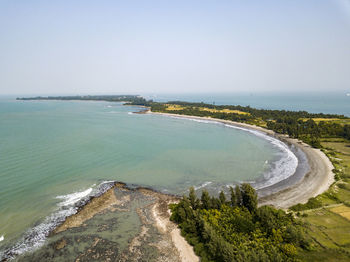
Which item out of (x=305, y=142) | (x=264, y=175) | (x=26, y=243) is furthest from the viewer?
(x=305, y=142)

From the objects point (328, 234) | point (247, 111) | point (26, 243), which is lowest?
point (26, 243)

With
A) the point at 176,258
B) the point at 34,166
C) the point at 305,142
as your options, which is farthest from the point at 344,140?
the point at 34,166

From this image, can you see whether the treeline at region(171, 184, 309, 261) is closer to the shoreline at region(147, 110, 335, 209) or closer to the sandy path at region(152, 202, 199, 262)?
the sandy path at region(152, 202, 199, 262)

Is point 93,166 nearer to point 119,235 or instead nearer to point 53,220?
point 53,220

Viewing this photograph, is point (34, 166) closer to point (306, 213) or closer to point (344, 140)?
point (306, 213)

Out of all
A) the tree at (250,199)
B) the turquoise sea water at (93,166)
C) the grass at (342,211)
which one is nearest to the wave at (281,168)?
the turquoise sea water at (93,166)

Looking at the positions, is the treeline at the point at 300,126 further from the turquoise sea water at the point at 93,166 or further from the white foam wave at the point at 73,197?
the white foam wave at the point at 73,197
